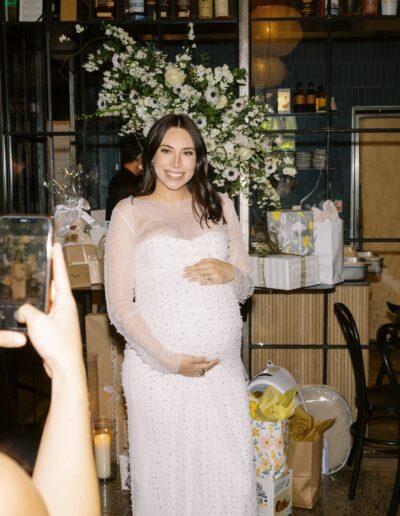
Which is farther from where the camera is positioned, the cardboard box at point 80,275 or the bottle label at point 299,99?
the bottle label at point 299,99

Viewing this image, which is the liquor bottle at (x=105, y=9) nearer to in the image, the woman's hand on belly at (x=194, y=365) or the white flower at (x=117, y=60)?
the white flower at (x=117, y=60)

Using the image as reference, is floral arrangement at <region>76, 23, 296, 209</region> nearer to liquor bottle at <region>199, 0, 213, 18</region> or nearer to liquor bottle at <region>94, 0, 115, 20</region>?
liquor bottle at <region>199, 0, 213, 18</region>

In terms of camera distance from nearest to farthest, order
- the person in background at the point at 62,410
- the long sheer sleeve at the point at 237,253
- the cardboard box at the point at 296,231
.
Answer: the person in background at the point at 62,410 → the long sheer sleeve at the point at 237,253 → the cardboard box at the point at 296,231

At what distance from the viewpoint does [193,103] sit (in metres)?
3.21

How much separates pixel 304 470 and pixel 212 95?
1743mm

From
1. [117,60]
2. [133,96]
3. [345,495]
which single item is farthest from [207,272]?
[345,495]

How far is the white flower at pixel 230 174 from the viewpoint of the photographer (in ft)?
10.7

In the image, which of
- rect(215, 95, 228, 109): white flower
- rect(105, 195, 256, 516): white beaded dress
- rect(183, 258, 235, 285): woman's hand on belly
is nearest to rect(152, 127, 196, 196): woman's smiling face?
rect(105, 195, 256, 516): white beaded dress

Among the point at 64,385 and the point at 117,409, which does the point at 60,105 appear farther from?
the point at 64,385

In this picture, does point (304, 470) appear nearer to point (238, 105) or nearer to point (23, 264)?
point (238, 105)

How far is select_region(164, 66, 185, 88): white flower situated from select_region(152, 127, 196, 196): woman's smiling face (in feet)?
2.41

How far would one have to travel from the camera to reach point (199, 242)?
8.09ft

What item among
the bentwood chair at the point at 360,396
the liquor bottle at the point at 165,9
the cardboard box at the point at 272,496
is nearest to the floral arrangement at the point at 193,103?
the liquor bottle at the point at 165,9

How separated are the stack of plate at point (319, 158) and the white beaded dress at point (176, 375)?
14.2 feet
